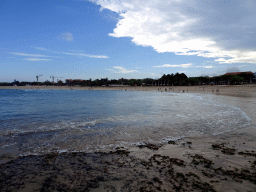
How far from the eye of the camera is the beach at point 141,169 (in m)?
4.14

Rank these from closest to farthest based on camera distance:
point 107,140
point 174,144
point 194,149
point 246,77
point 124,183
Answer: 1. point 124,183
2. point 194,149
3. point 174,144
4. point 107,140
5. point 246,77

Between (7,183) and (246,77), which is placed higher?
(246,77)

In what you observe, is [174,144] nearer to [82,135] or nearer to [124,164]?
[124,164]

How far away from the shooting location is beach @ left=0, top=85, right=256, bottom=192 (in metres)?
4.14

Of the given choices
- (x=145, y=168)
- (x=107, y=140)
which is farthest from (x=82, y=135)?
(x=145, y=168)

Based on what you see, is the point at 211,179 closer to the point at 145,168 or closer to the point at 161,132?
the point at 145,168

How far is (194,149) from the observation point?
22.5 feet

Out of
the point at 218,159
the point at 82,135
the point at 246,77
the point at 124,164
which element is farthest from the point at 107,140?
the point at 246,77

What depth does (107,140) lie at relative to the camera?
8344mm

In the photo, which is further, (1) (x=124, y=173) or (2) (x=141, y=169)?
(2) (x=141, y=169)

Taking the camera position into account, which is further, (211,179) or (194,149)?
(194,149)

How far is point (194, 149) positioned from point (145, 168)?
117 inches

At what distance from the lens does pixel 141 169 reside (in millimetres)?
5066

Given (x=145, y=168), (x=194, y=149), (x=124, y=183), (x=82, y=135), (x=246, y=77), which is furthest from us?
(x=246, y=77)
